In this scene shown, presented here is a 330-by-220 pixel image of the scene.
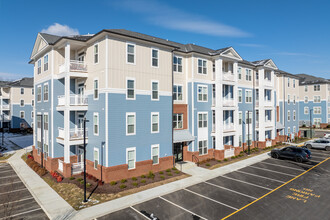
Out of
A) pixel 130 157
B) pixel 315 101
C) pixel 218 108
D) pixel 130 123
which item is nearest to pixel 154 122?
pixel 130 123

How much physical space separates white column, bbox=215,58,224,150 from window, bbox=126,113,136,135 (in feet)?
38.0

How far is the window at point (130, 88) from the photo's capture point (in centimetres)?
1912

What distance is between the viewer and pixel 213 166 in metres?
23.0

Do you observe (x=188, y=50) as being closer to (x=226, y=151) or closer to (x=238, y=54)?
(x=238, y=54)

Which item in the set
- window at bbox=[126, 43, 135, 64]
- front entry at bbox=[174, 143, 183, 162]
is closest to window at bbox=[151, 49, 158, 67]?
window at bbox=[126, 43, 135, 64]

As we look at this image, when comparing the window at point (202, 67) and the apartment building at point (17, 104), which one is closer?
the window at point (202, 67)

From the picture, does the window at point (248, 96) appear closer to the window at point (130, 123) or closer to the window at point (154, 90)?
the window at point (154, 90)

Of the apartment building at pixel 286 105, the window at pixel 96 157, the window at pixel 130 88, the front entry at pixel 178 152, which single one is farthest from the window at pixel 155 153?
the apartment building at pixel 286 105

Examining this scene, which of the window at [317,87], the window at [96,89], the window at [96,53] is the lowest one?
the window at [96,89]

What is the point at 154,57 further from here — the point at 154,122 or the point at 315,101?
the point at 315,101

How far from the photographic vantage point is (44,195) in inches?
633

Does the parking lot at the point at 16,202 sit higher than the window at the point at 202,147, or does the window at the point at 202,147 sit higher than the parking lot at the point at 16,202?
the window at the point at 202,147

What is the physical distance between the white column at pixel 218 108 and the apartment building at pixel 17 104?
5091 cm

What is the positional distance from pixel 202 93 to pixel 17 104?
52.1 m
